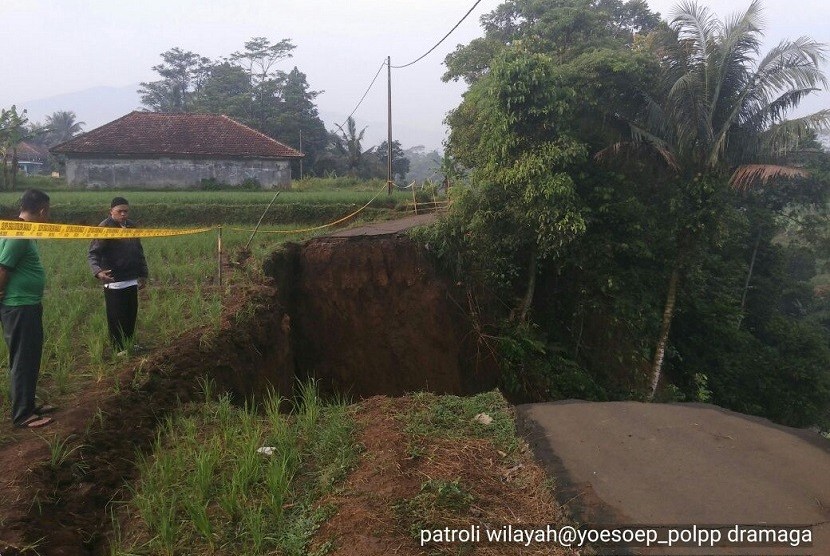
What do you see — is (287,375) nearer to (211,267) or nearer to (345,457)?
(211,267)

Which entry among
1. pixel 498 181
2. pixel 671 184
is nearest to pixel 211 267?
pixel 498 181

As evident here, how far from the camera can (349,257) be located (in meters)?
10.2

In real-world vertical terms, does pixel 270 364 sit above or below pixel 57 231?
below

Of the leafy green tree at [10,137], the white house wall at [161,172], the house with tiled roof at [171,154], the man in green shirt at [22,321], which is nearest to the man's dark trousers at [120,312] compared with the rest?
the man in green shirt at [22,321]

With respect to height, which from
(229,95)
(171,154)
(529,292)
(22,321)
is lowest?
(529,292)

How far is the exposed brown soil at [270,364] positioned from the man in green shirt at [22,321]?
0.58 ft

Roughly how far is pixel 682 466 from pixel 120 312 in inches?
195

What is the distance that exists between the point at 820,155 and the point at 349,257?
55.1ft

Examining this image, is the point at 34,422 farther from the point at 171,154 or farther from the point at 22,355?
the point at 171,154

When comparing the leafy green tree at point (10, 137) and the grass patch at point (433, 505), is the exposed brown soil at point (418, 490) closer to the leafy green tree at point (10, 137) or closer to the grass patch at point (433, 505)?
the grass patch at point (433, 505)

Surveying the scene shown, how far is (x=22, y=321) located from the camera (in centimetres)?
417

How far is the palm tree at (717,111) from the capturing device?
10.7 meters

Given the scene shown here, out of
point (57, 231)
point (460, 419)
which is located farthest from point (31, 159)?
point (460, 419)

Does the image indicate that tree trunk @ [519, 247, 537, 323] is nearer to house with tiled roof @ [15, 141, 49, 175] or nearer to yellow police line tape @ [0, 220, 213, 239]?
yellow police line tape @ [0, 220, 213, 239]
